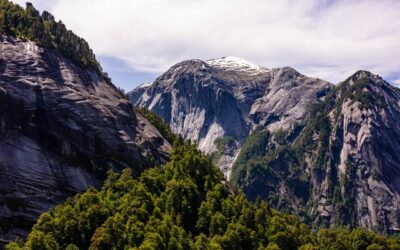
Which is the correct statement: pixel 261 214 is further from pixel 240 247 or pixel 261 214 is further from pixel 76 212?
pixel 76 212

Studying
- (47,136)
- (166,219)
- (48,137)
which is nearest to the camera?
(166,219)

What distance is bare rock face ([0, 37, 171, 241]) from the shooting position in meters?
142

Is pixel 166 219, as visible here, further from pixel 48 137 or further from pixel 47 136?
pixel 47 136

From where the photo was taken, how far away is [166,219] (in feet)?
494

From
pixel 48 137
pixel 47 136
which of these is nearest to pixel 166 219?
pixel 48 137

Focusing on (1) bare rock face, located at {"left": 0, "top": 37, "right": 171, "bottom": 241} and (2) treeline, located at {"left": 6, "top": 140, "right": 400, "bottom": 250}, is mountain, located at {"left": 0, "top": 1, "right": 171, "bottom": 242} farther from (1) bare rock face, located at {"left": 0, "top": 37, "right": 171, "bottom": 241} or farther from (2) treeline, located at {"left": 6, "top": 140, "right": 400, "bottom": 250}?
(2) treeline, located at {"left": 6, "top": 140, "right": 400, "bottom": 250}

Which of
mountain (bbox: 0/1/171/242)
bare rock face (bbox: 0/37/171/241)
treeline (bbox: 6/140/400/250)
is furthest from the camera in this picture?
mountain (bbox: 0/1/171/242)

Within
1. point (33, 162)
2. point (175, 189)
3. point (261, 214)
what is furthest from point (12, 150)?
point (261, 214)

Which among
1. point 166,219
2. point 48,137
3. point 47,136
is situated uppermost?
point 47,136

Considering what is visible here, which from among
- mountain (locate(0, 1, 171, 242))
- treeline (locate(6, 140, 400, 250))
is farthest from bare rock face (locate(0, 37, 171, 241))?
treeline (locate(6, 140, 400, 250))

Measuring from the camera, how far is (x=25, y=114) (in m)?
162

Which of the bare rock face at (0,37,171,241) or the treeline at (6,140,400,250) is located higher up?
the bare rock face at (0,37,171,241)

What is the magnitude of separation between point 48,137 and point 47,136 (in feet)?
1.76

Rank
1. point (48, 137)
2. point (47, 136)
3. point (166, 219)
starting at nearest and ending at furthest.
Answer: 1. point (166, 219)
2. point (48, 137)
3. point (47, 136)
